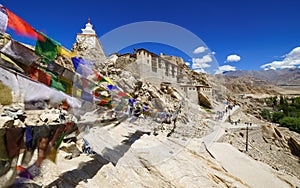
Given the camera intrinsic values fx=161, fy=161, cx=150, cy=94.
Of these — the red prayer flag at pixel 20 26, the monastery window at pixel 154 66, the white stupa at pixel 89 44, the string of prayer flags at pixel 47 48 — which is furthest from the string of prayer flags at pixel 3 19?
the monastery window at pixel 154 66

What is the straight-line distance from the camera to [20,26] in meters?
2.27

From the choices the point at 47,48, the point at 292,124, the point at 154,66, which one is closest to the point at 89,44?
the point at 154,66

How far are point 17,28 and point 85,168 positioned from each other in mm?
4056

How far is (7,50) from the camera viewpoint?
230 cm

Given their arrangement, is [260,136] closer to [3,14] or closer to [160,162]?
[160,162]

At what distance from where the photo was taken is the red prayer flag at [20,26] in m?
2.17

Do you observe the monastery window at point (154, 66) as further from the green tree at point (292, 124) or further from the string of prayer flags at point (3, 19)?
the green tree at point (292, 124)

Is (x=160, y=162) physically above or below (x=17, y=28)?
below

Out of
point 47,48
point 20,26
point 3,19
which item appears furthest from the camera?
point 47,48

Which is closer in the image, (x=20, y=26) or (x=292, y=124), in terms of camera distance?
(x=20, y=26)

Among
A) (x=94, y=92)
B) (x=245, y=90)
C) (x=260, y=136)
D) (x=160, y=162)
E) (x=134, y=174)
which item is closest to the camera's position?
(x=94, y=92)

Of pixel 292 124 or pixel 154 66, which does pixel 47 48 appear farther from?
pixel 292 124

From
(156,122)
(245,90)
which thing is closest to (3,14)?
(156,122)

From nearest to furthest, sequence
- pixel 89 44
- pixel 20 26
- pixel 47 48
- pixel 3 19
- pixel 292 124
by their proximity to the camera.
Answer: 1. pixel 3 19
2. pixel 20 26
3. pixel 47 48
4. pixel 89 44
5. pixel 292 124
